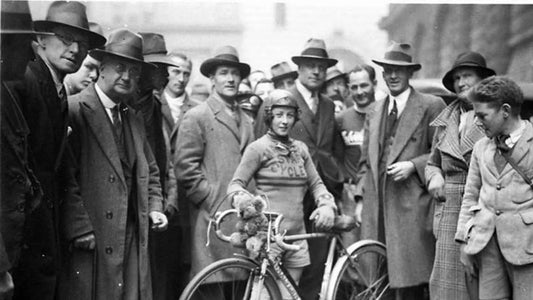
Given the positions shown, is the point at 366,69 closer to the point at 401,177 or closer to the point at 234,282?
the point at 401,177

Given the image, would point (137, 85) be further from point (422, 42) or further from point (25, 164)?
point (422, 42)

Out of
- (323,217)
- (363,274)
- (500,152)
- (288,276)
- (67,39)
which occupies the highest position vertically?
(67,39)

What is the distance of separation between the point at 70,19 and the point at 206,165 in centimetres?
160

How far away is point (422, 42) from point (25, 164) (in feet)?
12.0

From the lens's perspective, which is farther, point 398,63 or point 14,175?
point 398,63

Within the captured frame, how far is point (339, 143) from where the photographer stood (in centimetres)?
648

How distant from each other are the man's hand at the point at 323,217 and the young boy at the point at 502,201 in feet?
3.25

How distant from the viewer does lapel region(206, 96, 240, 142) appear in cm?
580

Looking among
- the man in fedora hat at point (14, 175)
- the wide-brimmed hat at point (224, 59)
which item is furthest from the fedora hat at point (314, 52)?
the man in fedora hat at point (14, 175)

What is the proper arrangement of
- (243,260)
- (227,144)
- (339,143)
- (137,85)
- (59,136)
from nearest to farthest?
(59,136), (243,260), (137,85), (227,144), (339,143)

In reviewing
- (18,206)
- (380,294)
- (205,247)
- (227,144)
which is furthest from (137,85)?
(380,294)

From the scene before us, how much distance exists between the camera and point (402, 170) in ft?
18.8

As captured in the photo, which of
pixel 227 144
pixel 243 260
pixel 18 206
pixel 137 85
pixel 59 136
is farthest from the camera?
pixel 227 144

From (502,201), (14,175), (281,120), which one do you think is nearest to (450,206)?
(502,201)
